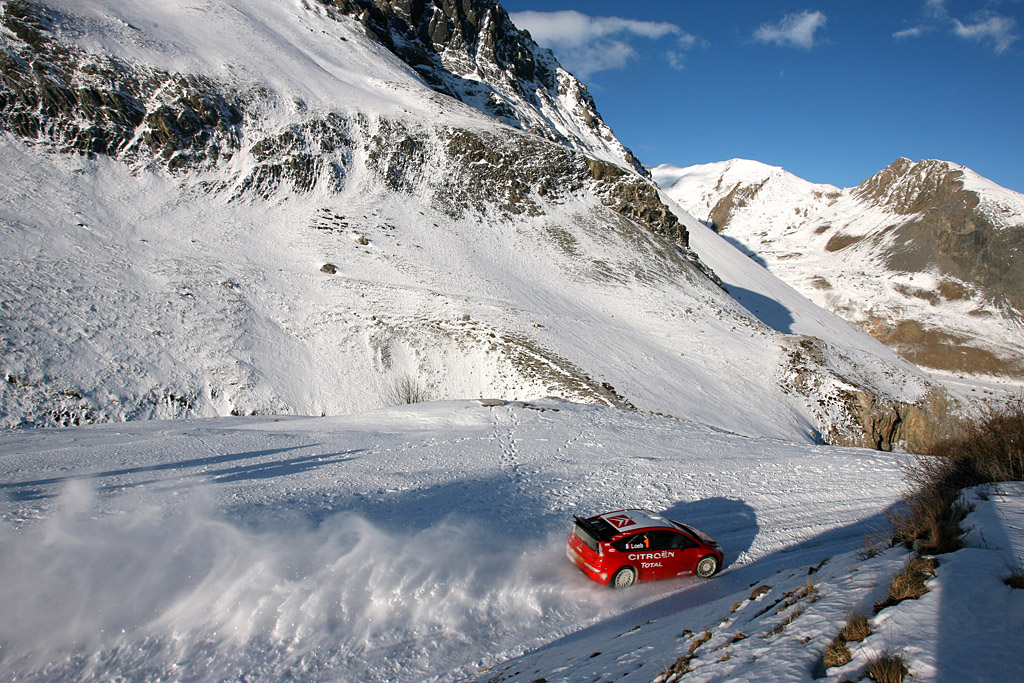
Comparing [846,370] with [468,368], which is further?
[846,370]

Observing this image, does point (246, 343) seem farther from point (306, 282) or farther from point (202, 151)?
point (202, 151)

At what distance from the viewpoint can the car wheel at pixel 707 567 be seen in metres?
9.27

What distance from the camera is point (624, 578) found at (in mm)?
8789

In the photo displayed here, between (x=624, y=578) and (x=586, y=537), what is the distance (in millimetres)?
913

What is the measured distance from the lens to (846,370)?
34.8m

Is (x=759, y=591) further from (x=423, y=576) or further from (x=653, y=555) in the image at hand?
(x=423, y=576)

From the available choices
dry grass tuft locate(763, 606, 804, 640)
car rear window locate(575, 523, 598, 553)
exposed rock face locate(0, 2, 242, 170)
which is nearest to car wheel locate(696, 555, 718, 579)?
car rear window locate(575, 523, 598, 553)

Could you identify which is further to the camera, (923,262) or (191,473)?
(923,262)

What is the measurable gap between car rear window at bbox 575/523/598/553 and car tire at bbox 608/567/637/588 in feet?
1.87

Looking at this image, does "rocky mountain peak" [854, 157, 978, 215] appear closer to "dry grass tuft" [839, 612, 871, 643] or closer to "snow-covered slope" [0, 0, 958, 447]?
"snow-covered slope" [0, 0, 958, 447]

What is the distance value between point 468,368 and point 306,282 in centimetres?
1122

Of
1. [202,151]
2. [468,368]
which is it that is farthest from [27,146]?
[468,368]

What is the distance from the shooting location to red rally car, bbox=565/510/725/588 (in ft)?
28.4

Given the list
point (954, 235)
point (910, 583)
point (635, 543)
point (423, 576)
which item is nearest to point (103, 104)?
point (423, 576)
